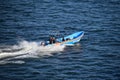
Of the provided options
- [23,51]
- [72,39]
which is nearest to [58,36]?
[72,39]

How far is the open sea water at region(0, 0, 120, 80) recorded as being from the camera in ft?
180

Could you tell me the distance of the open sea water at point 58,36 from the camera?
5478cm

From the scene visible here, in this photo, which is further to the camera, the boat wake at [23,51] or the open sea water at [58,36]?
the boat wake at [23,51]

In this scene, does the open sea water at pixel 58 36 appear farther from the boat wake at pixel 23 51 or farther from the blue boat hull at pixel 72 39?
A: the blue boat hull at pixel 72 39

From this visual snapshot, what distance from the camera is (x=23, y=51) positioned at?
60062mm

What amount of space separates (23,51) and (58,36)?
10.4 metres

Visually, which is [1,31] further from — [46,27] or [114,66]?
[114,66]

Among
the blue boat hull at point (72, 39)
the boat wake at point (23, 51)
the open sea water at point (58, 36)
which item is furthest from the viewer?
the blue boat hull at point (72, 39)

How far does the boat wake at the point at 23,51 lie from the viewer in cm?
5750

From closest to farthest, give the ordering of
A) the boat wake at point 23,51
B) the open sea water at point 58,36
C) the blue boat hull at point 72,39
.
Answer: the open sea water at point 58,36 < the boat wake at point 23,51 < the blue boat hull at point 72,39

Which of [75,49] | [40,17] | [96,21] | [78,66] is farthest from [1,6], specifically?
[78,66]

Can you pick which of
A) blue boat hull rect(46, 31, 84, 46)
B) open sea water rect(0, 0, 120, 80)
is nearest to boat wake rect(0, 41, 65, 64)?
open sea water rect(0, 0, 120, 80)

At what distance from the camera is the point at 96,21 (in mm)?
75875

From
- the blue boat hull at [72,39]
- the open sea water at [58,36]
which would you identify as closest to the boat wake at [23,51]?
the open sea water at [58,36]
